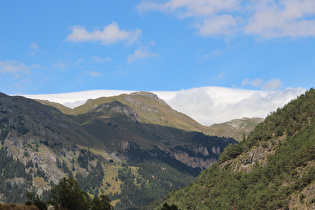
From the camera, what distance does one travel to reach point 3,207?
91.2m

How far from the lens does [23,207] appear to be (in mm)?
98375

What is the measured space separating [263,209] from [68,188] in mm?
108414

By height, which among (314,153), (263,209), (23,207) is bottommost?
(263,209)

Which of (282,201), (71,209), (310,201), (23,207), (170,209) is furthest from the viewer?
(282,201)

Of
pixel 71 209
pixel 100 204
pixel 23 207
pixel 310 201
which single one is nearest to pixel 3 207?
pixel 23 207

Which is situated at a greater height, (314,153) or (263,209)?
(314,153)

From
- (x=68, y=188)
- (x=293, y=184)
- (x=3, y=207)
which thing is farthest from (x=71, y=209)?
(x=293, y=184)

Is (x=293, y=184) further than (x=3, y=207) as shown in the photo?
Yes

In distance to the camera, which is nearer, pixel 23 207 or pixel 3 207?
pixel 3 207

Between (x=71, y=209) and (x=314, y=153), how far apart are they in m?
126

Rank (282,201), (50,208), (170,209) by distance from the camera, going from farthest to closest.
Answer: (282,201) → (170,209) → (50,208)

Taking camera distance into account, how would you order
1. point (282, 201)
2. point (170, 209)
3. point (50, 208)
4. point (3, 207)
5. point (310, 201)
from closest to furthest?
point (3, 207) → point (50, 208) → point (170, 209) → point (310, 201) → point (282, 201)

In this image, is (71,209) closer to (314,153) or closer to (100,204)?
(100,204)

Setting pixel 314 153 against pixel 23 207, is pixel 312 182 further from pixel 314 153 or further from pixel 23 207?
pixel 23 207
